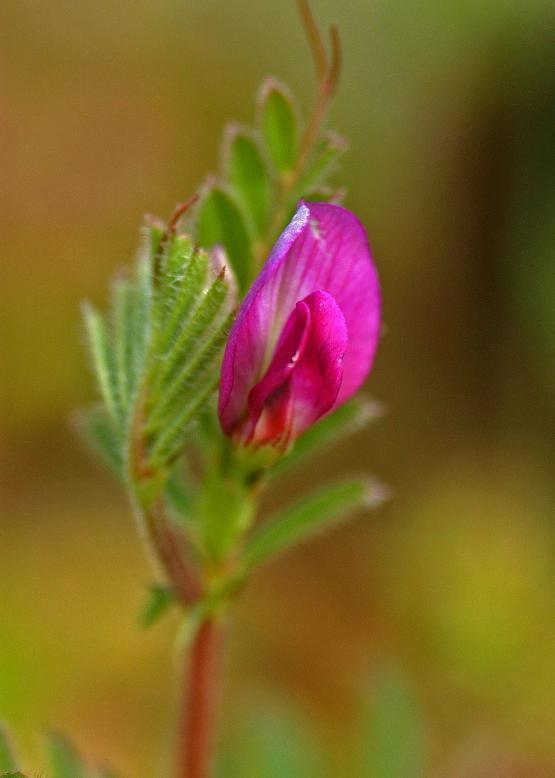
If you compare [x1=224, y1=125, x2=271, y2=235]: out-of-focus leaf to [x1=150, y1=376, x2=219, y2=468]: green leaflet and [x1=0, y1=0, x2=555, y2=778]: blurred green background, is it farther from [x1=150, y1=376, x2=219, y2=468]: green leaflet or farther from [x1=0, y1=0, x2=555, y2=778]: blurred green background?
[x1=0, y1=0, x2=555, y2=778]: blurred green background

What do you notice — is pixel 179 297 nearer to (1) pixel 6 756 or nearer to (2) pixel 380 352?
(1) pixel 6 756

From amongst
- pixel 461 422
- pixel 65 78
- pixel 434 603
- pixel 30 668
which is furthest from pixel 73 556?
pixel 65 78

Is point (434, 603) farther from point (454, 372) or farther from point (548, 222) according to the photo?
point (548, 222)

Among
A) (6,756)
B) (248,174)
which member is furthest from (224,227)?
(6,756)

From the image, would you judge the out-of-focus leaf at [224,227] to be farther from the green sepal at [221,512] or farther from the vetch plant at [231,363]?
the green sepal at [221,512]

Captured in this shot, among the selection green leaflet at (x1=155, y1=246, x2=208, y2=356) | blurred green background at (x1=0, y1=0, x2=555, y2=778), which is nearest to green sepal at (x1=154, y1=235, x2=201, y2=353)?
green leaflet at (x1=155, y1=246, x2=208, y2=356)

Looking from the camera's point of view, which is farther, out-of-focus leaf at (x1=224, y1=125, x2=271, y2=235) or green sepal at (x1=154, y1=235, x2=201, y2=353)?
out-of-focus leaf at (x1=224, y1=125, x2=271, y2=235)

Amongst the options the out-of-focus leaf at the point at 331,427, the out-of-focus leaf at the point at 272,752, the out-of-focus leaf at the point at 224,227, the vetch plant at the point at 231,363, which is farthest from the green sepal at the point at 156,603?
the out-of-focus leaf at the point at 272,752
